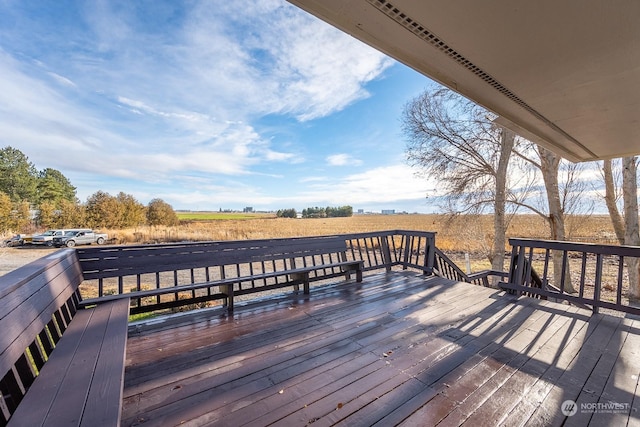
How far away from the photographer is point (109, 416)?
2.99ft

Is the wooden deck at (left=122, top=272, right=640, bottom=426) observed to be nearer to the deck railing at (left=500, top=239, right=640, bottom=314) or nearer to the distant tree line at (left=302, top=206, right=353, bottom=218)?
the deck railing at (left=500, top=239, right=640, bottom=314)

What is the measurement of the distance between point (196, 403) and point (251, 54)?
774 centimetres

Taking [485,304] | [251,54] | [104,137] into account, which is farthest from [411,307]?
[104,137]

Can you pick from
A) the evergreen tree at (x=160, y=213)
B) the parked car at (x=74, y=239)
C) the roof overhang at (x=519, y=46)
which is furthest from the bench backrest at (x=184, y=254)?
the evergreen tree at (x=160, y=213)

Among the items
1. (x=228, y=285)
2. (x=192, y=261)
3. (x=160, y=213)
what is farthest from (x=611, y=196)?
(x=160, y=213)

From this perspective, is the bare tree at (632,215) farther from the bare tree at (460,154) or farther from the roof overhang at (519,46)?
the roof overhang at (519,46)

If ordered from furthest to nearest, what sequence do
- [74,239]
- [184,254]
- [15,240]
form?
1. [15,240]
2. [74,239]
3. [184,254]

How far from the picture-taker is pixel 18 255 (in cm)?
1448

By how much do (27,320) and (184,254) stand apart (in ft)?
5.72

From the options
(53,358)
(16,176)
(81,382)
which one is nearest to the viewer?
(81,382)

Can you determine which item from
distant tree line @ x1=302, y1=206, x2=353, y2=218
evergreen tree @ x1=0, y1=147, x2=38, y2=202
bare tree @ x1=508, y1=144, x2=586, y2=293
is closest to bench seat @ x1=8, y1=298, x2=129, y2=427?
bare tree @ x1=508, y1=144, x2=586, y2=293

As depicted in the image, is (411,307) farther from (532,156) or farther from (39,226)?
(39,226)

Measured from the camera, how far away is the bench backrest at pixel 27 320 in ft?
3.29

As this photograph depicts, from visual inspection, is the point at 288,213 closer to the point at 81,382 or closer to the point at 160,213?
the point at 160,213
